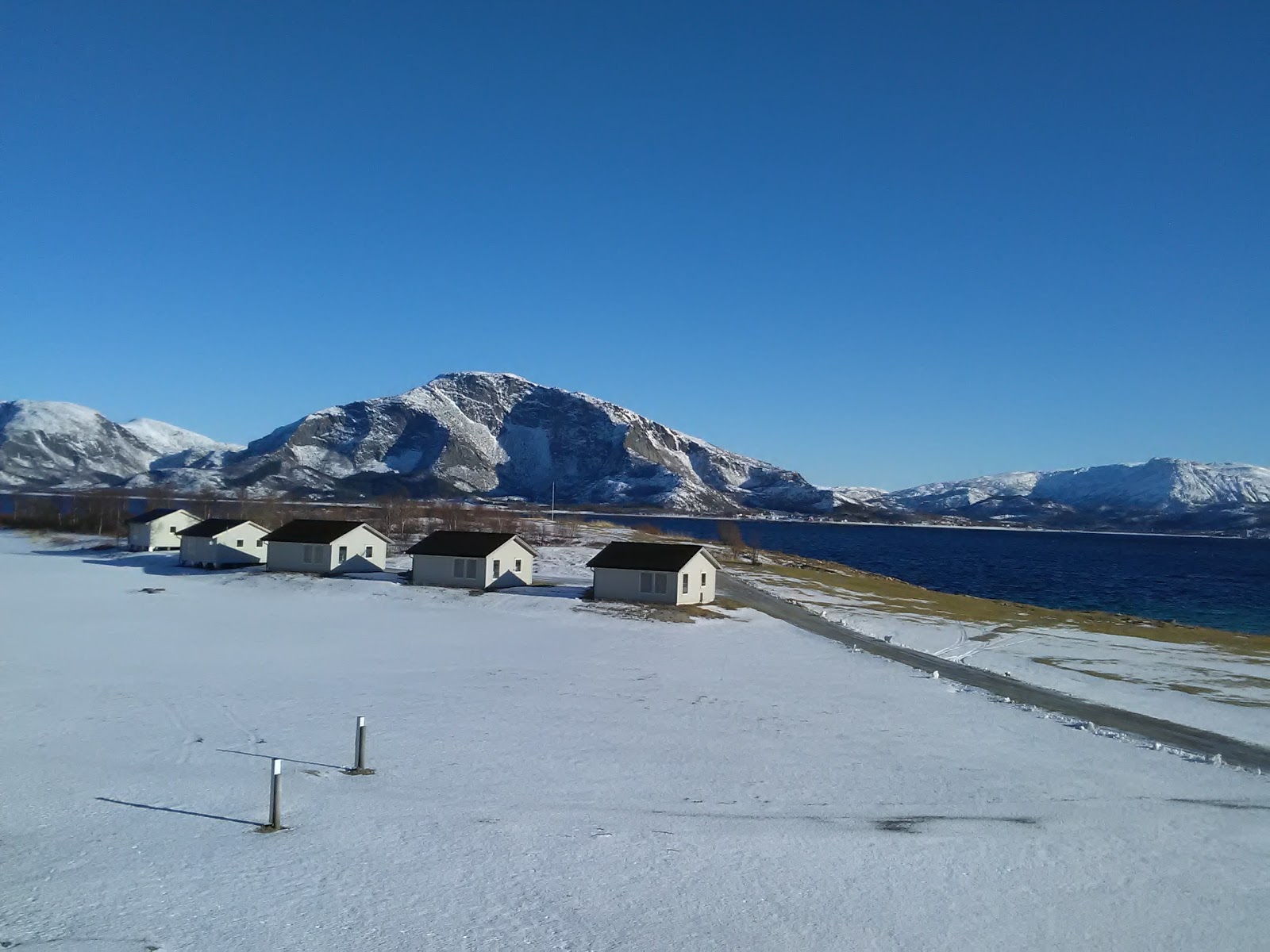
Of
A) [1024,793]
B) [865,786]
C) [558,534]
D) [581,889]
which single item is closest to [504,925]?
[581,889]

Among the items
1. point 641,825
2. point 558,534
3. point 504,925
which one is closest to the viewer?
point 504,925

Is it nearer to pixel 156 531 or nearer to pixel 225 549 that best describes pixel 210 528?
pixel 225 549

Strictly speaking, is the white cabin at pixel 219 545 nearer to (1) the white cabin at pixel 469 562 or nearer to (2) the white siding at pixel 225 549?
(2) the white siding at pixel 225 549

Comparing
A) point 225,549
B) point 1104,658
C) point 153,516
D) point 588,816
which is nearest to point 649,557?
point 1104,658

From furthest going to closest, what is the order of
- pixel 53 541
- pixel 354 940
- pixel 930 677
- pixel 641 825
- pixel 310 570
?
pixel 53 541 < pixel 310 570 < pixel 930 677 < pixel 641 825 < pixel 354 940

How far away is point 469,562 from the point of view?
62.0 m

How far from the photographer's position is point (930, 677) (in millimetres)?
36281

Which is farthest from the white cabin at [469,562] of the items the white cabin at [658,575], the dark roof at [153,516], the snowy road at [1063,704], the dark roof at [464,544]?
the dark roof at [153,516]

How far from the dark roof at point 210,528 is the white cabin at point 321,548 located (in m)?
6.10

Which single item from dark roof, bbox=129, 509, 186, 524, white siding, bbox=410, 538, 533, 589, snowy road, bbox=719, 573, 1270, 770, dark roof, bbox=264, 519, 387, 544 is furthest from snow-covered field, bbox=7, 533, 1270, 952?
dark roof, bbox=129, 509, 186, 524

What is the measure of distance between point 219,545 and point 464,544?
25.5 m

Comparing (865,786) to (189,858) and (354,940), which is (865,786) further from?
(189,858)

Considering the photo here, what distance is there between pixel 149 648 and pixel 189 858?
27.8m

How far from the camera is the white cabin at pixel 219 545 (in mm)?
73125
